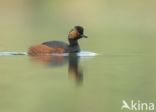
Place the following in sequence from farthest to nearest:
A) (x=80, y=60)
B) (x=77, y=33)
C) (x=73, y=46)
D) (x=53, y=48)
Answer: (x=77, y=33) → (x=73, y=46) → (x=53, y=48) → (x=80, y=60)

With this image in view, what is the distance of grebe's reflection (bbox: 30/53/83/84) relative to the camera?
19.6 ft

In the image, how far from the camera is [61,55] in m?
7.21

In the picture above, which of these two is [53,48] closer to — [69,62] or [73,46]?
[73,46]

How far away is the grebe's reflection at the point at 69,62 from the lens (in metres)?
5.97

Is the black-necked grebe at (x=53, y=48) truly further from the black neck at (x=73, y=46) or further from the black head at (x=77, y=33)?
the black head at (x=77, y=33)

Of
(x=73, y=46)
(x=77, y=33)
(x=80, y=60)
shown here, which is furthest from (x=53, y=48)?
(x=77, y=33)

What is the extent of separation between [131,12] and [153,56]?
11.4ft

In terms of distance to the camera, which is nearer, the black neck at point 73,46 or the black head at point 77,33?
the black neck at point 73,46

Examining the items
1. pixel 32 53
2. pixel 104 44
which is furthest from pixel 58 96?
pixel 104 44

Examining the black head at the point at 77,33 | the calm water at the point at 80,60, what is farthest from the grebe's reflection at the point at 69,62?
the black head at the point at 77,33

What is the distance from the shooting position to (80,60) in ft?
22.3

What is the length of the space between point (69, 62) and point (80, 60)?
0.45 feet

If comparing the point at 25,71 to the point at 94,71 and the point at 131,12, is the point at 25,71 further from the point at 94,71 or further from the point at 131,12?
the point at 131,12

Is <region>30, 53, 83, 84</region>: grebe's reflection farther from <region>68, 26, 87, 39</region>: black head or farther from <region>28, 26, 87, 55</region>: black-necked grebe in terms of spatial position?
<region>68, 26, 87, 39</region>: black head
